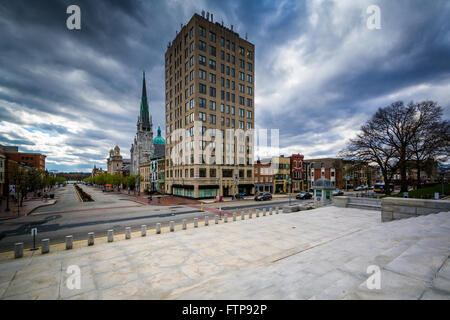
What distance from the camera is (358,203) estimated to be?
2138cm

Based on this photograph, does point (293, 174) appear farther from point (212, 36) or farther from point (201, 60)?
point (212, 36)

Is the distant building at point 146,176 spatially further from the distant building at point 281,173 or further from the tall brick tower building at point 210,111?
the distant building at point 281,173

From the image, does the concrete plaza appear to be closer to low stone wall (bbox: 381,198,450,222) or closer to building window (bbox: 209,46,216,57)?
low stone wall (bbox: 381,198,450,222)

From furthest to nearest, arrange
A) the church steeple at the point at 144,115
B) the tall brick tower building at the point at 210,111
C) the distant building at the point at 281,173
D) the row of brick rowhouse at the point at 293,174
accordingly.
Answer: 1. the church steeple at the point at 144,115
2. the distant building at the point at 281,173
3. the row of brick rowhouse at the point at 293,174
4. the tall brick tower building at the point at 210,111

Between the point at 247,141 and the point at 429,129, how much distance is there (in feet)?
95.0

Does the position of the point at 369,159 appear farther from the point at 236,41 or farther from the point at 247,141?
the point at 236,41

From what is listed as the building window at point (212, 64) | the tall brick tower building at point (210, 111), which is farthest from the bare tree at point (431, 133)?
the building window at point (212, 64)

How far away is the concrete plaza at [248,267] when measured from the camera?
4426 millimetres

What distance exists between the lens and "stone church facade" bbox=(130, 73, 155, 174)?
9969cm

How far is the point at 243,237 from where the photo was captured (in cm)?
1150

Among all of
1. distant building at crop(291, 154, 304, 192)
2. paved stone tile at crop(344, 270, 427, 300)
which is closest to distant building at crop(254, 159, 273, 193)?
distant building at crop(291, 154, 304, 192)

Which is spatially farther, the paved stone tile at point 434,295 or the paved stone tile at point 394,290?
the paved stone tile at point 394,290

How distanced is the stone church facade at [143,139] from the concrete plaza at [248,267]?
93.6 metres

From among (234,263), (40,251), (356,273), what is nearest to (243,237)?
(234,263)
